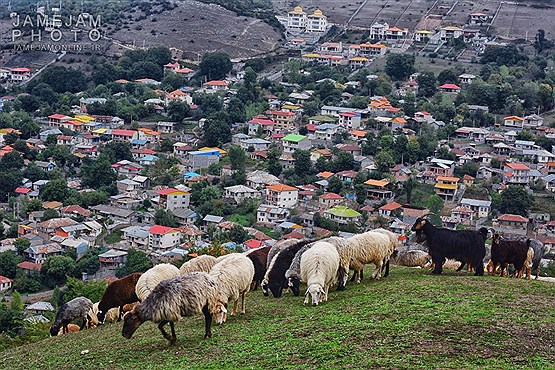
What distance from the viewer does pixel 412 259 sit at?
46.4 ft

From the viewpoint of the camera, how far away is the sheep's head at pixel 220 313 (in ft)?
30.6

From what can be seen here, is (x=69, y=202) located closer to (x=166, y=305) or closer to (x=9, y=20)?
(x=166, y=305)

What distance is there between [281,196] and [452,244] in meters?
23.2

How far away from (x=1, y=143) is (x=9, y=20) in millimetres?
29496

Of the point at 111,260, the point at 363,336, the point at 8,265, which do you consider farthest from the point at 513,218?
the point at 363,336

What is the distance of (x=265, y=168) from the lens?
4000 centimetres

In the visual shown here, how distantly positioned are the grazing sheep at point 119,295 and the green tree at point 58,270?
58.5 ft

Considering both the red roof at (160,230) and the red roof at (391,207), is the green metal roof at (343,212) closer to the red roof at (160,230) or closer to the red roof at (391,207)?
the red roof at (391,207)

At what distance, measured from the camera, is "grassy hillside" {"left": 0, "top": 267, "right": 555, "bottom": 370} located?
7.66 meters

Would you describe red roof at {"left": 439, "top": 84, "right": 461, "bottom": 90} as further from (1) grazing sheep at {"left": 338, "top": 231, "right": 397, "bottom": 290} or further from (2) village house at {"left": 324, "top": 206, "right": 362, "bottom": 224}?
(1) grazing sheep at {"left": 338, "top": 231, "right": 397, "bottom": 290}

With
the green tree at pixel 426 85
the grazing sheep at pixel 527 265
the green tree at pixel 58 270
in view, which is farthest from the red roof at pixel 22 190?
the grazing sheep at pixel 527 265

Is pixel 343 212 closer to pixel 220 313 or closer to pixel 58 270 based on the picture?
pixel 58 270

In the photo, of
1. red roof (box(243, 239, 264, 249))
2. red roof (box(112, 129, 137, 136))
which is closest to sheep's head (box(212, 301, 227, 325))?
red roof (box(243, 239, 264, 249))

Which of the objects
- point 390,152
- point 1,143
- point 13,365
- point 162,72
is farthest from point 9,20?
point 13,365
